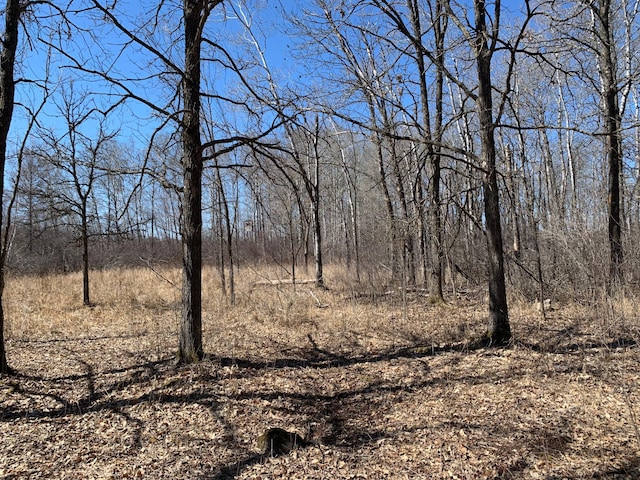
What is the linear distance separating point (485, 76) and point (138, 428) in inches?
243

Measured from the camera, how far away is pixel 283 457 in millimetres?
3590

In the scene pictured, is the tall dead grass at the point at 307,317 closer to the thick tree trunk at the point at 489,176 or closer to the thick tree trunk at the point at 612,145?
the thick tree trunk at the point at 489,176

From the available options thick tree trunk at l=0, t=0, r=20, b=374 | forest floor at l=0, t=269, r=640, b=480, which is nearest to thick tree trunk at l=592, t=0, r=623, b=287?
forest floor at l=0, t=269, r=640, b=480

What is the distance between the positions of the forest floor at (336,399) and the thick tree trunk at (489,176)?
810 mm

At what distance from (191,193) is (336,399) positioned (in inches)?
125

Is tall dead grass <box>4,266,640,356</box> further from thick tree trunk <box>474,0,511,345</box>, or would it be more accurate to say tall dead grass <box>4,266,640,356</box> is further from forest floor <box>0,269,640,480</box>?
thick tree trunk <box>474,0,511,345</box>

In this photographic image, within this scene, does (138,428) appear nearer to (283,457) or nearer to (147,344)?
(283,457)

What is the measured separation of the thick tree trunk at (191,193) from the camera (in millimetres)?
5445

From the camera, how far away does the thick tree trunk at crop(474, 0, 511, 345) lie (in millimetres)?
5746

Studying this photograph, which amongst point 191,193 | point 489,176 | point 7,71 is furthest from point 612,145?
point 7,71

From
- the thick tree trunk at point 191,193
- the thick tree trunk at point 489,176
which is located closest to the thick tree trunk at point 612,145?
the thick tree trunk at point 489,176

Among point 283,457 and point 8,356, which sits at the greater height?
point 8,356

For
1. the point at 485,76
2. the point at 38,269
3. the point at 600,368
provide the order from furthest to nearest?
1. the point at 38,269
2. the point at 485,76
3. the point at 600,368

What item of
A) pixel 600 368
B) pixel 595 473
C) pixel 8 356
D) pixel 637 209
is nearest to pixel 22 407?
pixel 8 356
